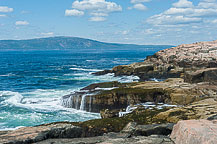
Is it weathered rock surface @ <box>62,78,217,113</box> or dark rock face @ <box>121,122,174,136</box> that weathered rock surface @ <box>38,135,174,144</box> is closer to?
dark rock face @ <box>121,122,174,136</box>

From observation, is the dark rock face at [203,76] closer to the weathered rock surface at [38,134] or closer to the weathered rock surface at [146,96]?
the weathered rock surface at [146,96]

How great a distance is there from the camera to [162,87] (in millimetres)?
32844

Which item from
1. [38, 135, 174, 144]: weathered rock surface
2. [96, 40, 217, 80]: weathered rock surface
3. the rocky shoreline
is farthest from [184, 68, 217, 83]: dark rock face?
[38, 135, 174, 144]: weathered rock surface

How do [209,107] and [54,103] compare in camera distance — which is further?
[54,103]

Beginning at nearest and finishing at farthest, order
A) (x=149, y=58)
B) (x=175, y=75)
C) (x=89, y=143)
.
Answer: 1. (x=89, y=143)
2. (x=175, y=75)
3. (x=149, y=58)

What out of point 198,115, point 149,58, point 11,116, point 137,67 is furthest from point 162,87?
point 149,58

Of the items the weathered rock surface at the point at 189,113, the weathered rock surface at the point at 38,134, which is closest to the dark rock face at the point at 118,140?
the weathered rock surface at the point at 38,134

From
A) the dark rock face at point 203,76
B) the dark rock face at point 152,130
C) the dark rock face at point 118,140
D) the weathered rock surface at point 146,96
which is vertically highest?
the dark rock face at point 203,76

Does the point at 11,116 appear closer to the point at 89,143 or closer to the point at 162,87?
the point at 162,87

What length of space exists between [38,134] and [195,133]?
732 cm

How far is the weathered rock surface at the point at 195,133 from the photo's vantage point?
8664mm

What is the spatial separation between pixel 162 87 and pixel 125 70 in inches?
1319

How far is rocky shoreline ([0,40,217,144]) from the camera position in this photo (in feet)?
36.4

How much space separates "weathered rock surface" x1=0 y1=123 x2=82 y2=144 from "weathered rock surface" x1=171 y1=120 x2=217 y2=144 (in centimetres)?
537
